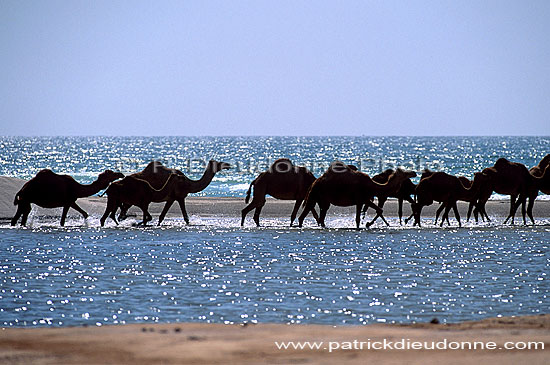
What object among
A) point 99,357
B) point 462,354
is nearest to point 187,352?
point 99,357

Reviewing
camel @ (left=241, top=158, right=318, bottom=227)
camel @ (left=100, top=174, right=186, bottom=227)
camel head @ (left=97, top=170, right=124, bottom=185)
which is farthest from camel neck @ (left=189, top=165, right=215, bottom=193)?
camel @ (left=241, top=158, right=318, bottom=227)

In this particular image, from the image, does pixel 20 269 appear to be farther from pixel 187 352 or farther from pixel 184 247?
pixel 187 352

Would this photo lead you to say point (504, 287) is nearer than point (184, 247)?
Yes

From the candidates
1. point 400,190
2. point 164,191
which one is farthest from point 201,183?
point 400,190

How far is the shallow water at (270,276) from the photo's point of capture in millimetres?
9125

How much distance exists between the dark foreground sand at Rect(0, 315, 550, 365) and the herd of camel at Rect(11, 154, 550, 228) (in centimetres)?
1056

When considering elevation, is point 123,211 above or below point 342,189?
below

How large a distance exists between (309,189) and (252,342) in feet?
41.2

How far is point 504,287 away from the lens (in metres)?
10.7

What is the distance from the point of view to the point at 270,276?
38.4ft

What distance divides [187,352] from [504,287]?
5.23m

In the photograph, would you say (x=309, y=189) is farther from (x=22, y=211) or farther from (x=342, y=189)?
(x=22, y=211)

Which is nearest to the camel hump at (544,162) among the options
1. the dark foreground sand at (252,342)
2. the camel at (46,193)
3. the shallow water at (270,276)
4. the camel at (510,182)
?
the camel at (510,182)

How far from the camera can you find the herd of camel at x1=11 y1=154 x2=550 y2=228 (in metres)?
18.9
